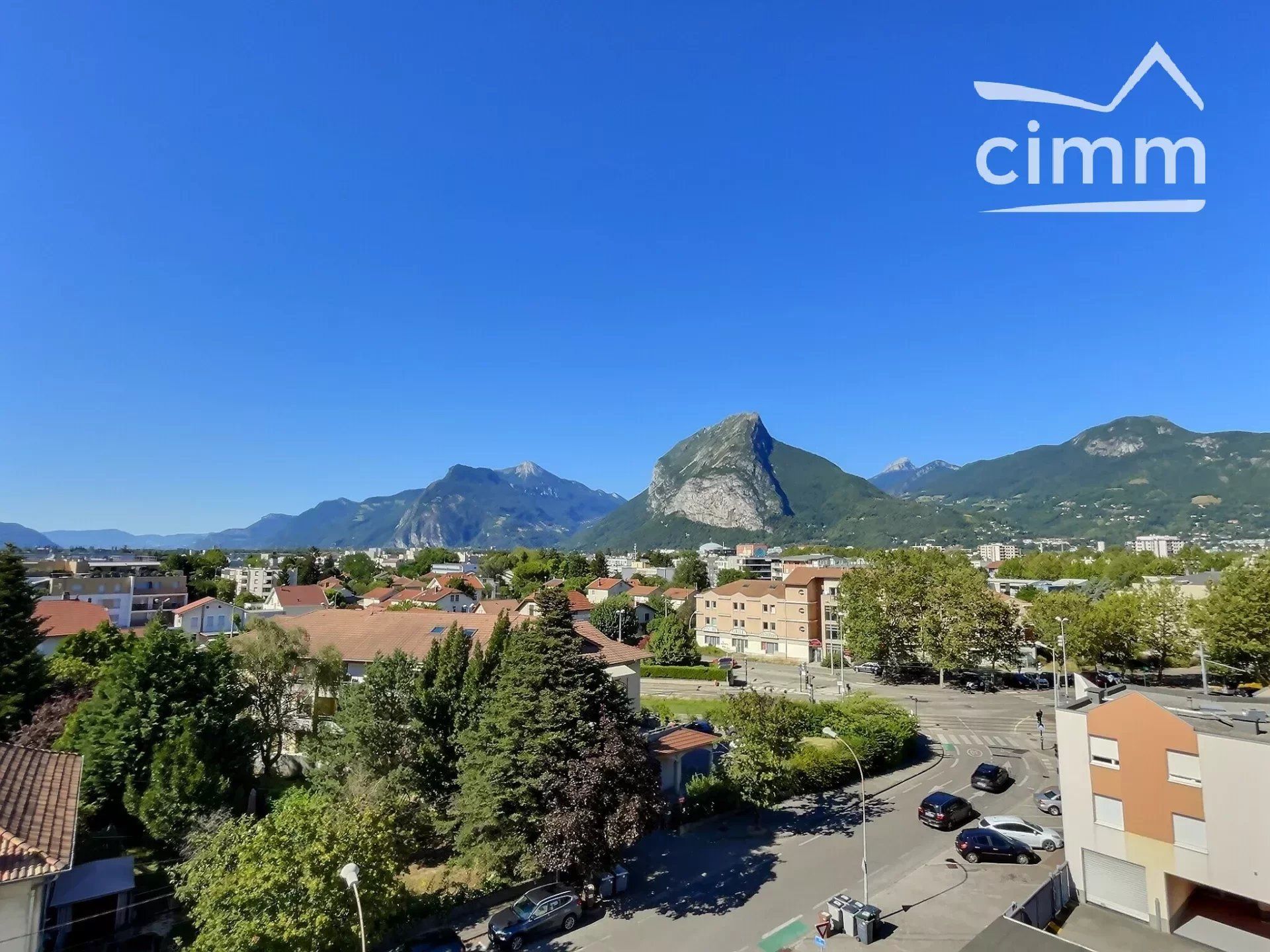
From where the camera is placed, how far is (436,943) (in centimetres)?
1780

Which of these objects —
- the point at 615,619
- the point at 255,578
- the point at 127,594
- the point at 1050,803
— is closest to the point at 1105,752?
the point at 1050,803

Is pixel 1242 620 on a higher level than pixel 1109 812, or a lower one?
higher

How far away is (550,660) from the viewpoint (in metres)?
22.6

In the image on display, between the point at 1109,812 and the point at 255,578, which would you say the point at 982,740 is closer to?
the point at 1109,812

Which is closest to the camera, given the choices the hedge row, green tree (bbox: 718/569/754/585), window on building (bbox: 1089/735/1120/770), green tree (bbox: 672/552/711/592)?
window on building (bbox: 1089/735/1120/770)

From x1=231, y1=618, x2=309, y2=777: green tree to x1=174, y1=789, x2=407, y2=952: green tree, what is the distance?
53.2ft

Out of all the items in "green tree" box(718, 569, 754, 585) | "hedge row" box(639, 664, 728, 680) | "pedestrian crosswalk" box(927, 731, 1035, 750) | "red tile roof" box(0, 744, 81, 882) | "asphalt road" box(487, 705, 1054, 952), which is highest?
"red tile roof" box(0, 744, 81, 882)

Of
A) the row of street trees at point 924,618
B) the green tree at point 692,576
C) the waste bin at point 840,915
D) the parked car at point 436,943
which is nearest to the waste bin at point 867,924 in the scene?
the waste bin at point 840,915

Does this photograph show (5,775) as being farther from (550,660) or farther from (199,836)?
(550,660)

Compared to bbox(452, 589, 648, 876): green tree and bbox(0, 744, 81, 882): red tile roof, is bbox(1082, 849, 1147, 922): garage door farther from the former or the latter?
bbox(0, 744, 81, 882): red tile roof

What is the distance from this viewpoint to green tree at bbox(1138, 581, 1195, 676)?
50.6m

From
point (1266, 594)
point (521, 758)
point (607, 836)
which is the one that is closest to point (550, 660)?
point (521, 758)

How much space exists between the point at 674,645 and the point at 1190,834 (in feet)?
173

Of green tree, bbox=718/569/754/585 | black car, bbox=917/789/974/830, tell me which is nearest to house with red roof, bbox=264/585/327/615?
green tree, bbox=718/569/754/585
